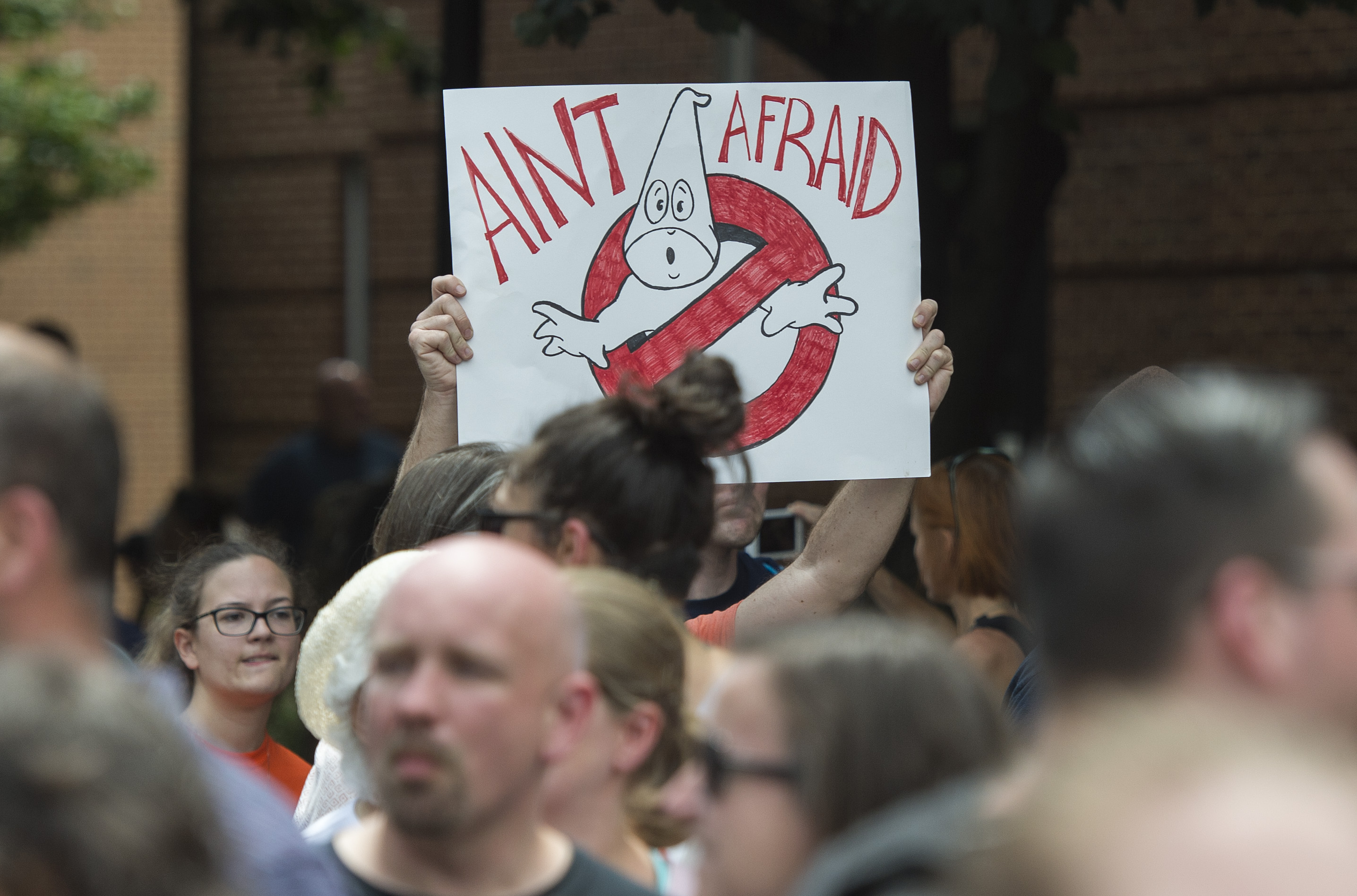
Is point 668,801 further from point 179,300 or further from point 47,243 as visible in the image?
point 47,243

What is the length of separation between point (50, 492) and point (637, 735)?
0.77 metres

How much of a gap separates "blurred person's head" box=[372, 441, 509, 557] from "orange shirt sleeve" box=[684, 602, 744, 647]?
1.43 feet

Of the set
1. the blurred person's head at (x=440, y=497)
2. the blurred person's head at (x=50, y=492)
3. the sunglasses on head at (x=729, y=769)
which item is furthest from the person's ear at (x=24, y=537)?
the blurred person's head at (x=440, y=497)

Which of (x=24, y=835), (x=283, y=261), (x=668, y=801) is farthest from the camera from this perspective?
(x=283, y=261)

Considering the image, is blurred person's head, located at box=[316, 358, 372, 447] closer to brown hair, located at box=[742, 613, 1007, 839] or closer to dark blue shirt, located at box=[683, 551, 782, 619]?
dark blue shirt, located at box=[683, 551, 782, 619]

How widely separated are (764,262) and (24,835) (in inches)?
88.0

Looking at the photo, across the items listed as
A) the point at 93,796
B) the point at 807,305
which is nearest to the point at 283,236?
the point at 807,305

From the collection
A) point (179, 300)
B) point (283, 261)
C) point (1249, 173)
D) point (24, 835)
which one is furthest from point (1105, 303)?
point (24, 835)

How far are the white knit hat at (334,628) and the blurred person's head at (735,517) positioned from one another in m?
0.81

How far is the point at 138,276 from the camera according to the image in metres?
9.67

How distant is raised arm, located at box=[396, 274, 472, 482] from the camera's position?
299 cm

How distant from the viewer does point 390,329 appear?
894cm

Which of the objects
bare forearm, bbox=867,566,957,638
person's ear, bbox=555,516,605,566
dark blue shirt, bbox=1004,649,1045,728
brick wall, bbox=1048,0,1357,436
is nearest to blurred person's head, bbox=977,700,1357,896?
person's ear, bbox=555,516,605,566

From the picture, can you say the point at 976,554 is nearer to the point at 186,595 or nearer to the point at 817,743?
the point at 186,595
